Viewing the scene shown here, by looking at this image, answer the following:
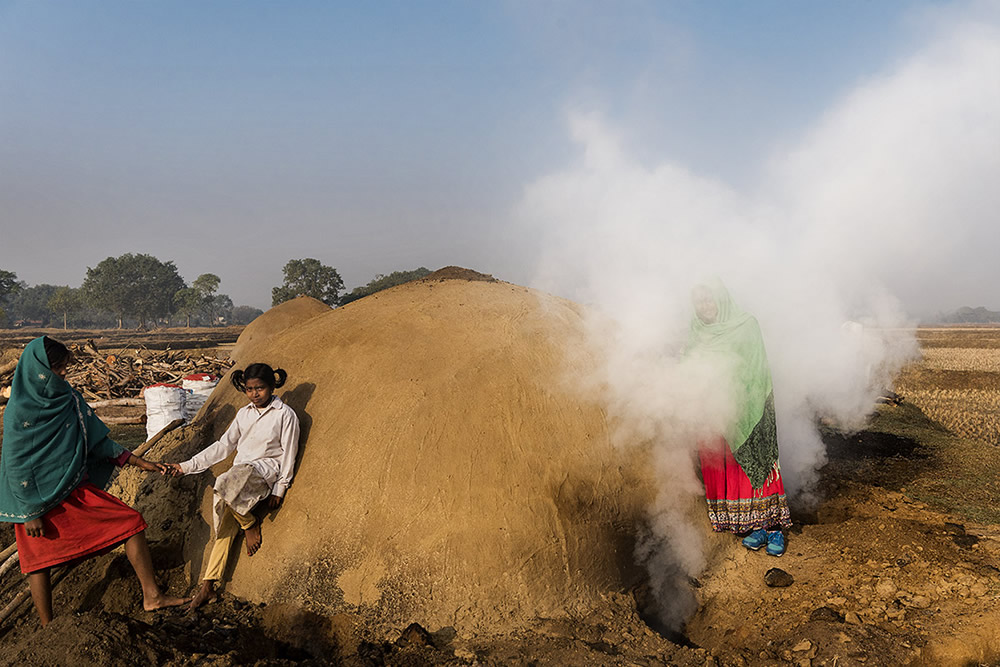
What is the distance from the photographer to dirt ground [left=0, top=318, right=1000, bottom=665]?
2.88 meters

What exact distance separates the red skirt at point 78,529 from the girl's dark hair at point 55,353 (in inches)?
28.2

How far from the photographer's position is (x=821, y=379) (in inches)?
217

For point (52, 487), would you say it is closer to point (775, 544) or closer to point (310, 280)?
point (775, 544)

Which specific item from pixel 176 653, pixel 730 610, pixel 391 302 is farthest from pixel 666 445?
pixel 176 653

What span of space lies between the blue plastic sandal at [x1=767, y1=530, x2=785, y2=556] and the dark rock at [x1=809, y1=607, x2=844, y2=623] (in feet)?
2.09

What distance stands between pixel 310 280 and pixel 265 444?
1808 inches

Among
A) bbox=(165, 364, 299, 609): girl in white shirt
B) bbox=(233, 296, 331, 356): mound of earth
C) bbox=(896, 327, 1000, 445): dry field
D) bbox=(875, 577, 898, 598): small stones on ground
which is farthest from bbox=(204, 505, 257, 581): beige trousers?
bbox=(896, 327, 1000, 445): dry field

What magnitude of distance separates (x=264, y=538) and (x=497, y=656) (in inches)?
62.1

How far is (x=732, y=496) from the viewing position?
405 centimetres

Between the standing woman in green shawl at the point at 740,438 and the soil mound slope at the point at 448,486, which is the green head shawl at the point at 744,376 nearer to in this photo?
the standing woman in green shawl at the point at 740,438

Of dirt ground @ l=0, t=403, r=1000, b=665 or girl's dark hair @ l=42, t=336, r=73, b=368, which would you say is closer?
dirt ground @ l=0, t=403, r=1000, b=665

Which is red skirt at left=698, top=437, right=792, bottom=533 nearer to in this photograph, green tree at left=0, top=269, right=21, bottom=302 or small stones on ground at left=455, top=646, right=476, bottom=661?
small stones on ground at left=455, top=646, right=476, bottom=661

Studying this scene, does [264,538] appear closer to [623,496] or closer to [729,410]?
[623,496]

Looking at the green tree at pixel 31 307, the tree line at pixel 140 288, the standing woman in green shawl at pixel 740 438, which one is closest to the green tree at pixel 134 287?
the tree line at pixel 140 288
